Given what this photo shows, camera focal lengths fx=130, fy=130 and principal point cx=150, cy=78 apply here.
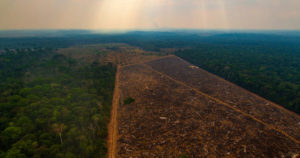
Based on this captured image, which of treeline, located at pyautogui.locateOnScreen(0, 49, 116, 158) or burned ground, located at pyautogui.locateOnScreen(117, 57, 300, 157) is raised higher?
treeline, located at pyautogui.locateOnScreen(0, 49, 116, 158)

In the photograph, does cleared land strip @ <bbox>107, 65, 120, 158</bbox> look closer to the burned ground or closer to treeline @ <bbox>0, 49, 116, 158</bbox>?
the burned ground

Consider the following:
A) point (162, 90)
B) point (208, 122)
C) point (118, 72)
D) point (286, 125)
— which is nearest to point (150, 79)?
point (162, 90)

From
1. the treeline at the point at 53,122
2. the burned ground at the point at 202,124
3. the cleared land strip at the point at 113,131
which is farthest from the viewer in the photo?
the burned ground at the point at 202,124

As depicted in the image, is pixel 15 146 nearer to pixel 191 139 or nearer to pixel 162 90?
pixel 191 139

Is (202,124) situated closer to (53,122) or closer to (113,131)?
(113,131)

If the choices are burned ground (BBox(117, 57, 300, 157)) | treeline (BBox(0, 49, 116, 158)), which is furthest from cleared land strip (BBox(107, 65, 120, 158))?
treeline (BBox(0, 49, 116, 158))

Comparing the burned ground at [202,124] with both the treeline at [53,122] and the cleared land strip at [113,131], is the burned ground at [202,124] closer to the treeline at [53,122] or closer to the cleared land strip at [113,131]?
the cleared land strip at [113,131]

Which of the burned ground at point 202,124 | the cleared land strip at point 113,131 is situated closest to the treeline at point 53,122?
the cleared land strip at point 113,131

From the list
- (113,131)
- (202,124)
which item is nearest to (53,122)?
(113,131)

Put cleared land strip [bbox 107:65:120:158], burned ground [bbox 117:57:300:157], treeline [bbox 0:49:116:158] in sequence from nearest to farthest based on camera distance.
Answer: treeline [bbox 0:49:116:158]
cleared land strip [bbox 107:65:120:158]
burned ground [bbox 117:57:300:157]
